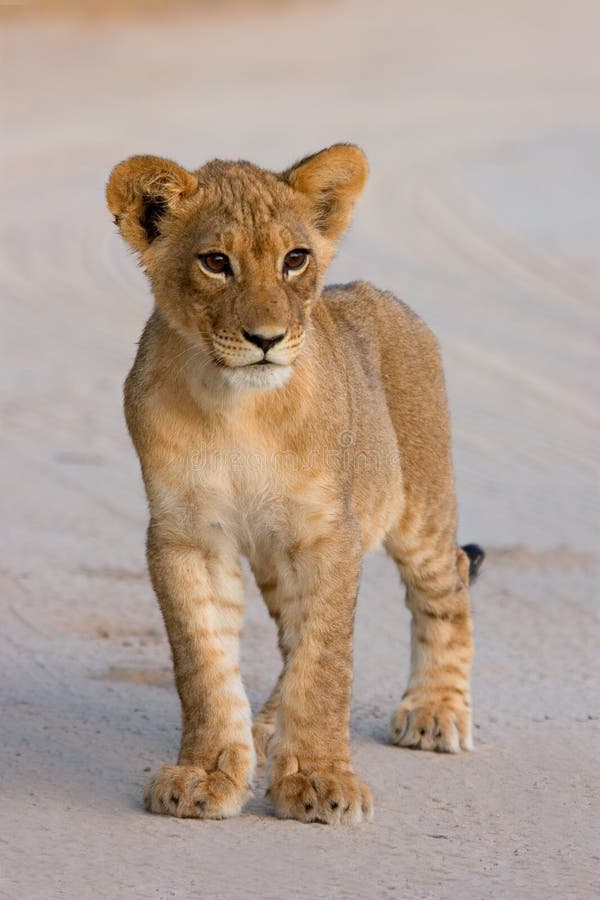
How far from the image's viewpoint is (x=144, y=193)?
5168mm

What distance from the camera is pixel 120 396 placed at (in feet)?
37.0

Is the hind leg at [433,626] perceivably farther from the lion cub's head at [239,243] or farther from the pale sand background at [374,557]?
the lion cub's head at [239,243]

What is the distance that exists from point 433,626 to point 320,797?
1.44 metres

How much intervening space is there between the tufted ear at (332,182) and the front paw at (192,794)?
1.59m

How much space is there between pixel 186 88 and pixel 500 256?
1182 centimetres

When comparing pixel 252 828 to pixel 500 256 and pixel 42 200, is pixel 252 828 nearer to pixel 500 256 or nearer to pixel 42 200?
pixel 500 256

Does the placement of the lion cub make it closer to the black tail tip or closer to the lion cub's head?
the lion cub's head

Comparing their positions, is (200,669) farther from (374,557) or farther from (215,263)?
(374,557)

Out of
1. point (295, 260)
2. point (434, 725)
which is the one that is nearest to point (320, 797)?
point (434, 725)

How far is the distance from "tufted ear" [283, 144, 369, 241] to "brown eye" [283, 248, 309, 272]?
0.34 metres

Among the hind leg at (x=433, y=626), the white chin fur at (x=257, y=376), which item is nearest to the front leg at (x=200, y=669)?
the white chin fur at (x=257, y=376)

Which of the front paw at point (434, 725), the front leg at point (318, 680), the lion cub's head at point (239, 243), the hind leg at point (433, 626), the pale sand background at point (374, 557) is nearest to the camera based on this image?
the pale sand background at point (374, 557)

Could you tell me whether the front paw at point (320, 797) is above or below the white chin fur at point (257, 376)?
below

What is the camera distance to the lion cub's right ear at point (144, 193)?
509 centimetres
